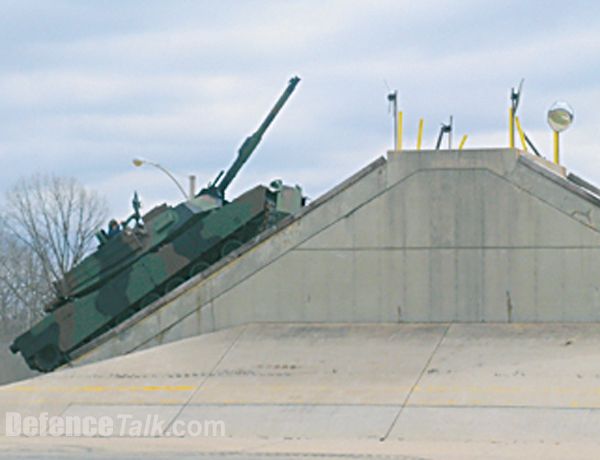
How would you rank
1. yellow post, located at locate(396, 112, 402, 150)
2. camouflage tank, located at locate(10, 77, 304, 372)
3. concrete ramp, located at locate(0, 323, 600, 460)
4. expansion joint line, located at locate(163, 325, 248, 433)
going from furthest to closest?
camouflage tank, located at locate(10, 77, 304, 372) < yellow post, located at locate(396, 112, 402, 150) < expansion joint line, located at locate(163, 325, 248, 433) < concrete ramp, located at locate(0, 323, 600, 460)

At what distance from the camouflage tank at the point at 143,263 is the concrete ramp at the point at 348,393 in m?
3.22

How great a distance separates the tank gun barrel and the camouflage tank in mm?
1437

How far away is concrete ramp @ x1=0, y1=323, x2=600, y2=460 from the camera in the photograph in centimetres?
1764

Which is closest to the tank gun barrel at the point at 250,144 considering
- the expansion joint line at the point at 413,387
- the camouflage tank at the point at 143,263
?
the camouflage tank at the point at 143,263

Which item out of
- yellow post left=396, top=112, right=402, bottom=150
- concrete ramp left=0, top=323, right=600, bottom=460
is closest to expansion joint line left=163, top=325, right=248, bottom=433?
concrete ramp left=0, top=323, right=600, bottom=460

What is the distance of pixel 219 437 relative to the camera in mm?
18859

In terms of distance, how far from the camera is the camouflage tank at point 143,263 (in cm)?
2695

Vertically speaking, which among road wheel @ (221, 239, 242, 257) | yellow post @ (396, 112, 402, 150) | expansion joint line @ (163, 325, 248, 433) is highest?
yellow post @ (396, 112, 402, 150)

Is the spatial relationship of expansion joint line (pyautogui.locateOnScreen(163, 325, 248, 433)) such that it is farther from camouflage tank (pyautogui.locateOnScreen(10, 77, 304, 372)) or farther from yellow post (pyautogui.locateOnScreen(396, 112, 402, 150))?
yellow post (pyautogui.locateOnScreen(396, 112, 402, 150))

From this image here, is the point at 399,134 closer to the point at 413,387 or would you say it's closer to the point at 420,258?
the point at 420,258

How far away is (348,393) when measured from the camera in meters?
20.2

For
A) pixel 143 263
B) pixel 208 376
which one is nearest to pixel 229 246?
Answer: pixel 143 263

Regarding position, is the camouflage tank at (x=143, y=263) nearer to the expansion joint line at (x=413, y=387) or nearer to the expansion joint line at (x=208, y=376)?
the expansion joint line at (x=208, y=376)

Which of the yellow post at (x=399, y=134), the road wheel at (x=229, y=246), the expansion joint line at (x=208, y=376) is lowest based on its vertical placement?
the expansion joint line at (x=208, y=376)
